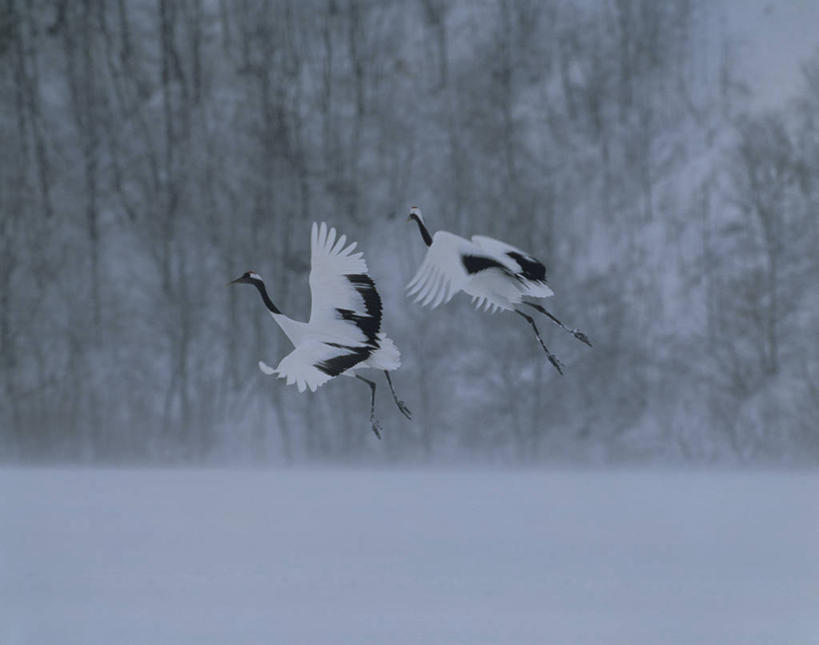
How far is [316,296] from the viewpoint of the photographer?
3.03m

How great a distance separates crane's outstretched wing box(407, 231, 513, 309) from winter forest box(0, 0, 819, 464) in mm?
4880

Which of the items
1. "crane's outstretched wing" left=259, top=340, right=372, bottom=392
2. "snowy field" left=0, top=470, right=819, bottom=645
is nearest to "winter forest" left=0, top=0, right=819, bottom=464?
"snowy field" left=0, top=470, right=819, bottom=645

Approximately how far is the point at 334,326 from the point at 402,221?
16.7ft

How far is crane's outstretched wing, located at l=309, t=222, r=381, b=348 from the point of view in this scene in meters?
2.97

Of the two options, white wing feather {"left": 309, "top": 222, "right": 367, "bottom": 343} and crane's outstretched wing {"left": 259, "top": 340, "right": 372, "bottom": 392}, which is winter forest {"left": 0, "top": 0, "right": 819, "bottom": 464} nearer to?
white wing feather {"left": 309, "top": 222, "right": 367, "bottom": 343}

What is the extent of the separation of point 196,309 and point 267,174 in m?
1.08

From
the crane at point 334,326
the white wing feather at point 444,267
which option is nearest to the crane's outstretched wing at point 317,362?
the crane at point 334,326

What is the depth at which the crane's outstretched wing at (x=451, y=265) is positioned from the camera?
2.97m

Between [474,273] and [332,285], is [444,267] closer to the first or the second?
[474,273]

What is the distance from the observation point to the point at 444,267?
3.00 metres

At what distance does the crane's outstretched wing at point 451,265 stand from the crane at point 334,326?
15cm

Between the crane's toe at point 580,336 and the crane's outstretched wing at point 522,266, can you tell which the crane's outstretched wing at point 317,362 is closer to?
the crane's outstretched wing at point 522,266

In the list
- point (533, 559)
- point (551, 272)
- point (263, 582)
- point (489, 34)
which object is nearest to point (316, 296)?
point (263, 582)

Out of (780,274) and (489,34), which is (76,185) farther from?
(780,274)
